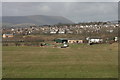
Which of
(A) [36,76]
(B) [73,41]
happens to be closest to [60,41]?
(B) [73,41]

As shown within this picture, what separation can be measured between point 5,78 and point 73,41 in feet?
151

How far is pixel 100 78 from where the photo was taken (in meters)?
15.1

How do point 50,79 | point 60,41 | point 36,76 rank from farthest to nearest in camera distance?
1. point 60,41
2. point 36,76
3. point 50,79

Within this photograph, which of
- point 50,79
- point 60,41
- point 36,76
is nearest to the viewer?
point 50,79

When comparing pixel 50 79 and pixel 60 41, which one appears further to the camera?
pixel 60 41

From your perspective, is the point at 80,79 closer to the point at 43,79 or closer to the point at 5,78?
the point at 43,79

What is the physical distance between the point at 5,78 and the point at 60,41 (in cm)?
4554

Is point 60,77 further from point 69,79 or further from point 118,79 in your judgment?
point 118,79

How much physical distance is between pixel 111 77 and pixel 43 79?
4323mm

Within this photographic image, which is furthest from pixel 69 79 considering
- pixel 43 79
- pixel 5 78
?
pixel 5 78

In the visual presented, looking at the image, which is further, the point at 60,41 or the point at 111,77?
the point at 60,41

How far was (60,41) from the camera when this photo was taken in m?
60.2

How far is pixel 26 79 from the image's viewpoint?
1470 centimetres

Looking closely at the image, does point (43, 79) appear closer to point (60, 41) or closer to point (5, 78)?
point (5, 78)
